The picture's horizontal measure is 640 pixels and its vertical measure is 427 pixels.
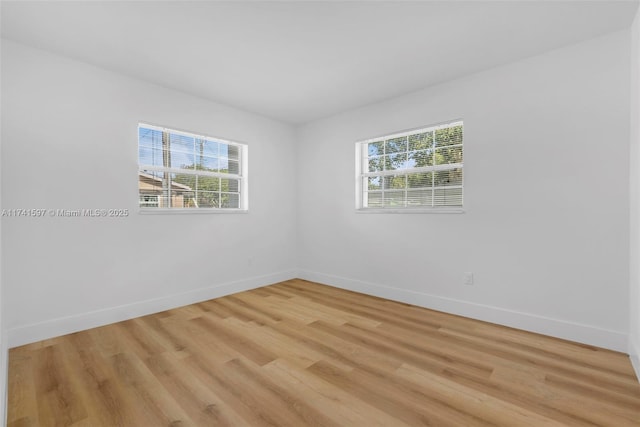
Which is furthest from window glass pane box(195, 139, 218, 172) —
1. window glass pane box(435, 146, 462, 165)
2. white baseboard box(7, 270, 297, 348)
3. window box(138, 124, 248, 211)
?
window glass pane box(435, 146, 462, 165)

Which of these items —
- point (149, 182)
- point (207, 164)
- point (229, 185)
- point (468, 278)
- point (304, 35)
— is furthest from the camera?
point (229, 185)

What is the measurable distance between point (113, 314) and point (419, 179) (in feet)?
12.4

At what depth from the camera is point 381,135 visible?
154 inches

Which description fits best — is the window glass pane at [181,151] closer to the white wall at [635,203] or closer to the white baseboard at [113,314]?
the white baseboard at [113,314]

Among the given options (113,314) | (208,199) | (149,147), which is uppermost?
(149,147)

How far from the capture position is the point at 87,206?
113 inches

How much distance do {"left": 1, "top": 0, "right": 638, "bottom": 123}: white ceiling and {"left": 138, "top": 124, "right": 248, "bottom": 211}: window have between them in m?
0.72

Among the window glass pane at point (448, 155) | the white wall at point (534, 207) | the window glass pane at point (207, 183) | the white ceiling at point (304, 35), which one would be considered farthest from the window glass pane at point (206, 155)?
the window glass pane at point (448, 155)

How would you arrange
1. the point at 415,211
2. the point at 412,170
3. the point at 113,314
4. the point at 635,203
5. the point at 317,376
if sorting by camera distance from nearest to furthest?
the point at 317,376 → the point at 635,203 → the point at 113,314 → the point at 415,211 → the point at 412,170

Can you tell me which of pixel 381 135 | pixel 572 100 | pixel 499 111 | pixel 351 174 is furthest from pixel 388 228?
pixel 572 100

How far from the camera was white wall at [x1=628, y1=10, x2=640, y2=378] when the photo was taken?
211 cm

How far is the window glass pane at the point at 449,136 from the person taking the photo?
10.9ft

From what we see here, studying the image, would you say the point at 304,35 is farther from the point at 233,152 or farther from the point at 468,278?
the point at 468,278

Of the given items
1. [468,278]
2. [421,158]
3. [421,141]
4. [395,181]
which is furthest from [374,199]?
[468,278]
